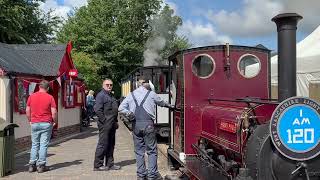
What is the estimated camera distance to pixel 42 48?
17.6 m

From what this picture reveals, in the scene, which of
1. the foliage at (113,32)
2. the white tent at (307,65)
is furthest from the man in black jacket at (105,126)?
the foliage at (113,32)

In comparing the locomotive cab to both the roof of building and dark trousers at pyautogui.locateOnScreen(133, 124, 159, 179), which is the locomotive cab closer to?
dark trousers at pyautogui.locateOnScreen(133, 124, 159, 179)

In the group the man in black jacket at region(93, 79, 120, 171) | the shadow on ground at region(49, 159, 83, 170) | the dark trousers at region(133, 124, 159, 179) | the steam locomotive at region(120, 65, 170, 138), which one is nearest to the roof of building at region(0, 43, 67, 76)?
the shadow on ground at region(49, 159, 83, 170)

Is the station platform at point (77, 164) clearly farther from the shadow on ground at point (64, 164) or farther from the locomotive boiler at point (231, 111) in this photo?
the locomotive boiler at point (231, 111)

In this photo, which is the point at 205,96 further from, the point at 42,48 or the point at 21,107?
the point at 42,48

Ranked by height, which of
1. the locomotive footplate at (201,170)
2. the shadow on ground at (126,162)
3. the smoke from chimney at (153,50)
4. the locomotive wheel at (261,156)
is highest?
the smoke from chimney at (153,50)

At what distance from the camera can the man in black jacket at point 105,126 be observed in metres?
10.5

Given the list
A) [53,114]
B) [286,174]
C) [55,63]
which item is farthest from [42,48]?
[286,174]

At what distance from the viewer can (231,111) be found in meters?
7.02

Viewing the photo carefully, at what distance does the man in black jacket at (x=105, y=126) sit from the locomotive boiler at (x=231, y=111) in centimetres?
129

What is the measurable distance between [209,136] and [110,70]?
128 feet

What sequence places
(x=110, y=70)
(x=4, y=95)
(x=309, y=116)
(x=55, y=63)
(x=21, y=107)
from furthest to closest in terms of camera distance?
1. (x=110, y=70)
2. (x=55, y=63)
3. (x=21, y=107)
4. (x=4, y=95)
5. (x=309, y=116)

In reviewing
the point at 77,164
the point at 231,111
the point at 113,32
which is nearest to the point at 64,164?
the point at 77,164

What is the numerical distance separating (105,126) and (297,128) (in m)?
5.73
